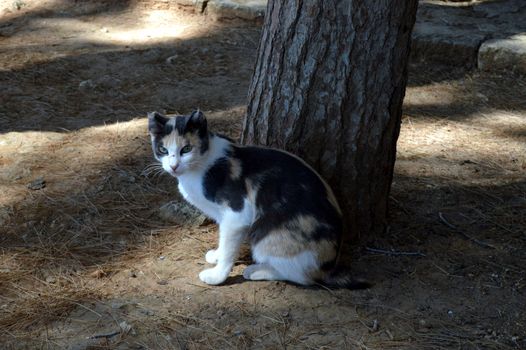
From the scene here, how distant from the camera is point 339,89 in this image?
3621 millimetres

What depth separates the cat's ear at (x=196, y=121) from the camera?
3492mm

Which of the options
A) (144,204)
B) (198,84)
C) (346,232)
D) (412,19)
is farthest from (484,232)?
(198,84)

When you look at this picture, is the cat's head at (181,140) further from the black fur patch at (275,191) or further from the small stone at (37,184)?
the small stone at (37,184)

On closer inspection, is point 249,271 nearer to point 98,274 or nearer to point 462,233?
point 98,274

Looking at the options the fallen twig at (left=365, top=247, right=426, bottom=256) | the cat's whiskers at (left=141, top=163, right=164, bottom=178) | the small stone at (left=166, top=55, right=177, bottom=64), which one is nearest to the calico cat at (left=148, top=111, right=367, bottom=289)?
the fallen twig at (left=365, top=247, right=426, bottom=256)

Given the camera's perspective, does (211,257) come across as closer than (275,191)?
No

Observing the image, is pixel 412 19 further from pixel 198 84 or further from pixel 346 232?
pixel 198 84

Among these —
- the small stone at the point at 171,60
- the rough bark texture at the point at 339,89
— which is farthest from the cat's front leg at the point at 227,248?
the small stone at the point at 171,60

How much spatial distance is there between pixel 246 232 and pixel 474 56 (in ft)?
13.8

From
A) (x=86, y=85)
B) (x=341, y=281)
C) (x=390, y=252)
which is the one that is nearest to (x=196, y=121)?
(x=341, y=281)

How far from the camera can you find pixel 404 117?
583cm

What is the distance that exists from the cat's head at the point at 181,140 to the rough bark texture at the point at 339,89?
0.50 meters

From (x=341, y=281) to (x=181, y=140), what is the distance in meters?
1.12

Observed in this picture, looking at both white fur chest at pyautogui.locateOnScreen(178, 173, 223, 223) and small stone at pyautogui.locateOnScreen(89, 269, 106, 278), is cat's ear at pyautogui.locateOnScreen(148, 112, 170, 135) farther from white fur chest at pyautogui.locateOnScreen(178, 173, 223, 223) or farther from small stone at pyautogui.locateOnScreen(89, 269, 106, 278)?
small stone at pyautogui.locateOnScreen(89, 269, 106, 278)
